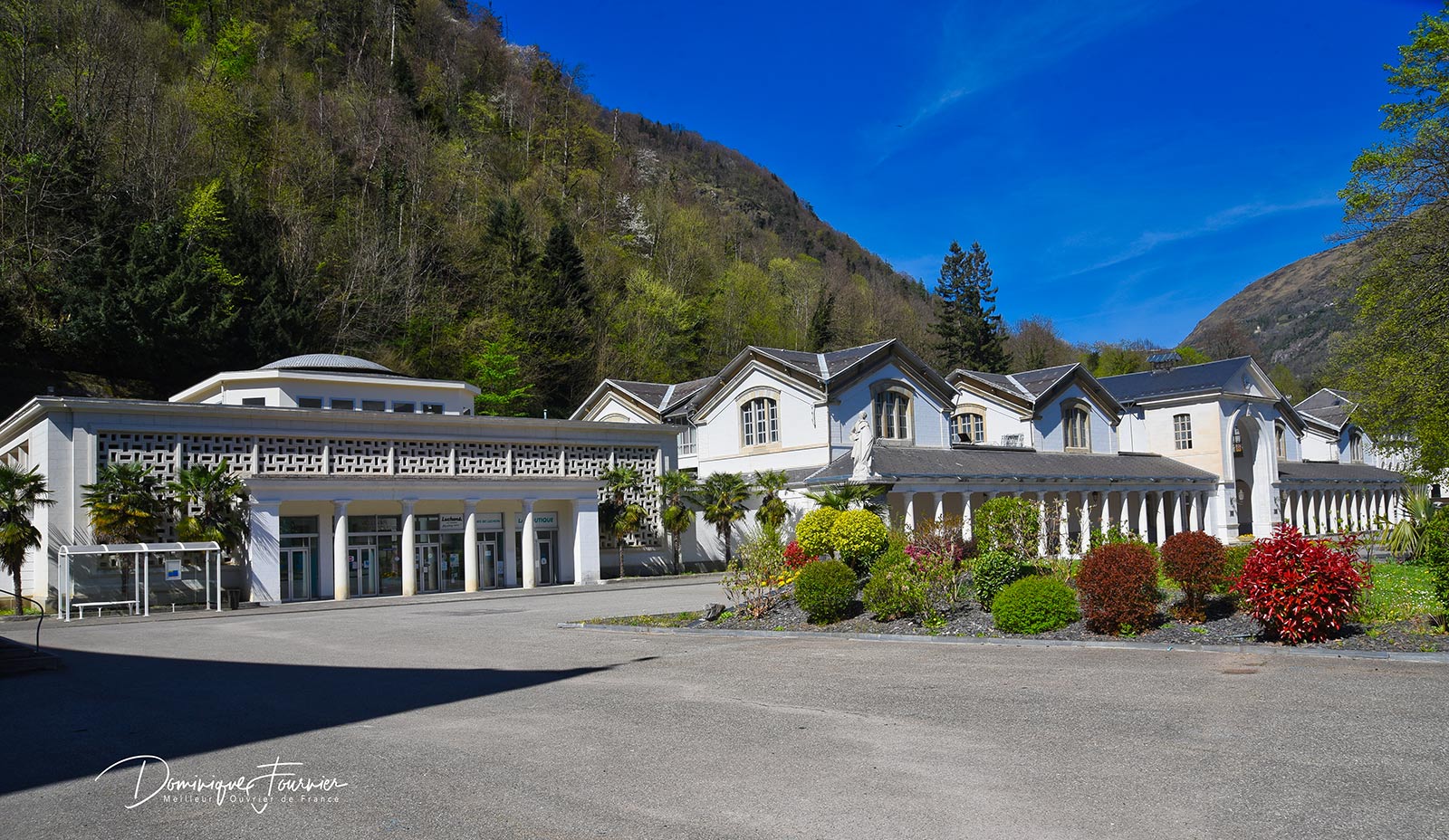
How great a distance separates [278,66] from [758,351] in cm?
4603

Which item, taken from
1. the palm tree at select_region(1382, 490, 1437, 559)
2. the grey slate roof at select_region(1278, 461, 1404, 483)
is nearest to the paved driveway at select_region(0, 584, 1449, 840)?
the palm tree at select_region(1382, 490, 1437, 559)

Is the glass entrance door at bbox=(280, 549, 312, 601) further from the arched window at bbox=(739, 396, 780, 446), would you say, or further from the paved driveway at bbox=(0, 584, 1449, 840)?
the arched window at bbox=(739, 396, 780, 446)

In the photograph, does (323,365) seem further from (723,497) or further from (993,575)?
(993,575)

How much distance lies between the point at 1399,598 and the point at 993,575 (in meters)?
5.91

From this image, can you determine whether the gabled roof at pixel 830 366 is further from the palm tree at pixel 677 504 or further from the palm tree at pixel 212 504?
the palm tree at pixel 212 504

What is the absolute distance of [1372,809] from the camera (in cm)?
582

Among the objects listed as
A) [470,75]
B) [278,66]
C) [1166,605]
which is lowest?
[1166,605]

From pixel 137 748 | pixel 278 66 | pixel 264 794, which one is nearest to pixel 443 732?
pixel 264 794

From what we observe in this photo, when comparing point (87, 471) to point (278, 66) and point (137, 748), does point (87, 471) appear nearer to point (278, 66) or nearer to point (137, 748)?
point (137, 748)

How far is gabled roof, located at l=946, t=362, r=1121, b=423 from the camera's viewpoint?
4650 centimetres

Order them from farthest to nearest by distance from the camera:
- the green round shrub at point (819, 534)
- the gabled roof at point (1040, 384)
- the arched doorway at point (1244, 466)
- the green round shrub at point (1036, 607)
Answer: the arched doorway at point (1244, 466), the gabled roof at point (1040, 384), the green round shrub at point (819, 534), the green round shrub at point (1036, 607)

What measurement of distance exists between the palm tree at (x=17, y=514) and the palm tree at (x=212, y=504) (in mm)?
3048

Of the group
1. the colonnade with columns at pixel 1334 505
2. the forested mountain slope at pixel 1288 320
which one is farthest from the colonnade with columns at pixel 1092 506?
the forested mountain slope at pixel 1288 320

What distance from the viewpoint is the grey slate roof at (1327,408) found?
6178cm
